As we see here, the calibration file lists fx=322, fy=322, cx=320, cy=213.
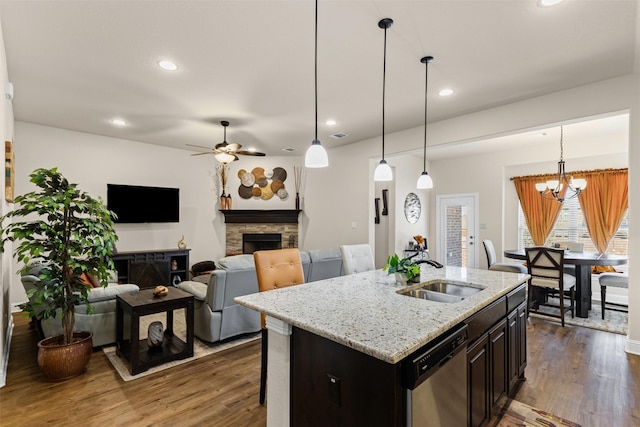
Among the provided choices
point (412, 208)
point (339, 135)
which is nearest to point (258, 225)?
point (339, 135)

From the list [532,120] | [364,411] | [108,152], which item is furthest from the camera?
[108,152]

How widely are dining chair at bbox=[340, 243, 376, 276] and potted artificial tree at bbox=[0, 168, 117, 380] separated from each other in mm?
2091

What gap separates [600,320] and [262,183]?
6.07 m

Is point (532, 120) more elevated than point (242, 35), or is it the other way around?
point (242, 35)

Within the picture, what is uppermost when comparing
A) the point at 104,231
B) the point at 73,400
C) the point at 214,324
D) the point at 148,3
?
the point at 148,3

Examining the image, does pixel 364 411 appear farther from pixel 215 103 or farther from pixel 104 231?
pixel 215 103

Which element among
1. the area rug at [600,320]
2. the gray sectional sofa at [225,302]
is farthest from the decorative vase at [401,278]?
the area rug at [600,320]

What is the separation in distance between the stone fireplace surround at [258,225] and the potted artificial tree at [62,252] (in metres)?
4.08

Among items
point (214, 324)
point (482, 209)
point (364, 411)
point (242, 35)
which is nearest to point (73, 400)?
point (214, 324)

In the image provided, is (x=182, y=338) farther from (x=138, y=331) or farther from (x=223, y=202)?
(x=223, y=202)

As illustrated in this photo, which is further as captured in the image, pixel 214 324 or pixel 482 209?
pixel 482 209

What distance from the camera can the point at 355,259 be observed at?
127 inches

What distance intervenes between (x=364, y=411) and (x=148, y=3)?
267 centimetres

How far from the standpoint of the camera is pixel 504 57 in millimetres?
2809
